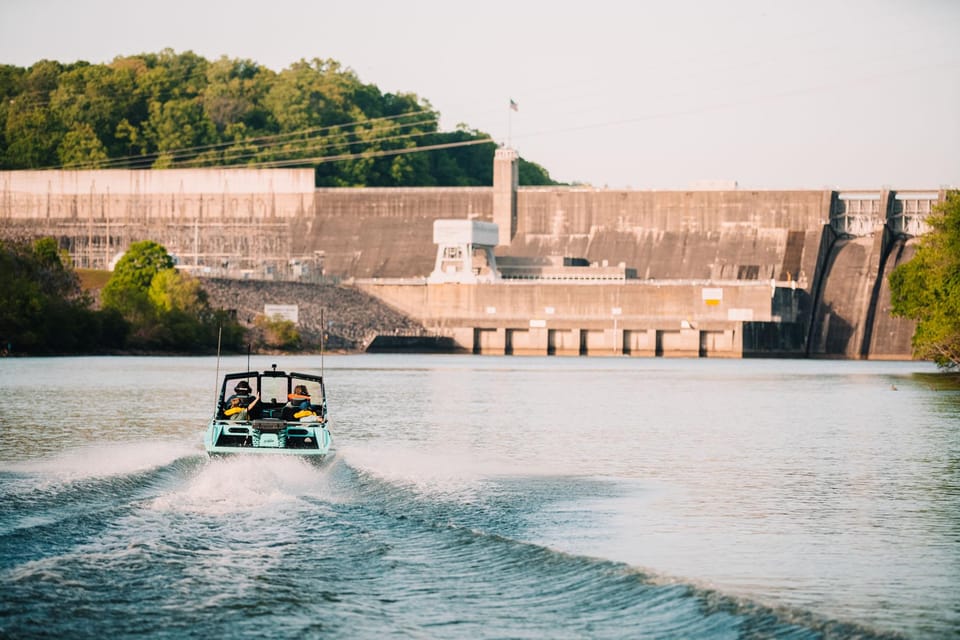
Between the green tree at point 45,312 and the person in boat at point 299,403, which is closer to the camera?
the person in boat at point 299,403

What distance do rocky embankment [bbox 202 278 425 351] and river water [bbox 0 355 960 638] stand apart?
81.0m

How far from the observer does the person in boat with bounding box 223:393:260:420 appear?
107ft

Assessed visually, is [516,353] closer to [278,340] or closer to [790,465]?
[278,340]

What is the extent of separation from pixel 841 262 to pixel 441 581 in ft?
416

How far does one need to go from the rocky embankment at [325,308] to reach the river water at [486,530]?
81004 millimetres

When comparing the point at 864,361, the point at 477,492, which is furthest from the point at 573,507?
the point at 864,361

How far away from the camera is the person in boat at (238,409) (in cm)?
3266

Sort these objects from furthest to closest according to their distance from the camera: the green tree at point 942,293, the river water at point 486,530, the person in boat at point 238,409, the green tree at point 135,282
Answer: the green tree at point 135,282
the green tree at point 942,293
the person in boat at point 238,409
the river water at point 486,530

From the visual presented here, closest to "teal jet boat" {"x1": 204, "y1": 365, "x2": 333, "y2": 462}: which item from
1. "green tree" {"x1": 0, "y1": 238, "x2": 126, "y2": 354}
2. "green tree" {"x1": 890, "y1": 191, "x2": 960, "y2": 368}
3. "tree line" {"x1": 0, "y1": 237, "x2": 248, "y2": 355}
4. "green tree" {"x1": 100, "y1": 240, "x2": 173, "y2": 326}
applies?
"green tree" {"x1": 890, "y1": 191, "x2": 960, "y2": 368}

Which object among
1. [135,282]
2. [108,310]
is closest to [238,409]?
[108,310]

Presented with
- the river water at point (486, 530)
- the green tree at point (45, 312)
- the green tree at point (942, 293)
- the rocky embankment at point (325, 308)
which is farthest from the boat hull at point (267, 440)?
the rocky embankment at point (325, 308)

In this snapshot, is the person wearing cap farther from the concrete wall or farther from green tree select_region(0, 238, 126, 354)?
the concrete wall

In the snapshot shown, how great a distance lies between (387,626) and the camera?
18.1 metres

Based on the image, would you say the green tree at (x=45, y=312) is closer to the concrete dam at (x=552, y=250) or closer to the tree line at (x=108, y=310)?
the tree line at (x=108, y=310)
